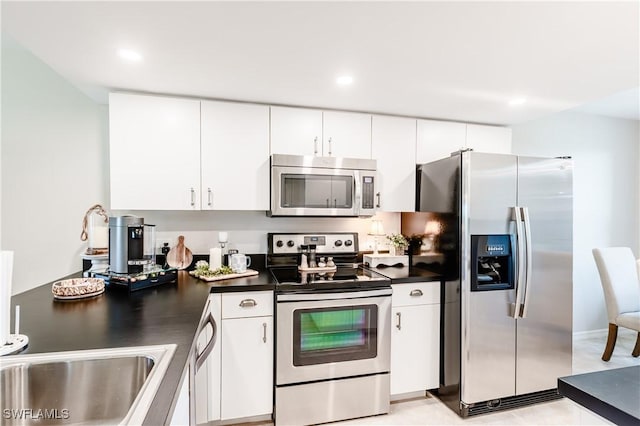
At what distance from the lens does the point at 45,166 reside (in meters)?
2.31

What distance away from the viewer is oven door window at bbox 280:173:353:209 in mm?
2395

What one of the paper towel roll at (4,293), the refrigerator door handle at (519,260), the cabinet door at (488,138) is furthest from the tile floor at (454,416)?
the cabinet door at (488,138)

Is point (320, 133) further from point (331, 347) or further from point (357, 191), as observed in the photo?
point (331, 347)

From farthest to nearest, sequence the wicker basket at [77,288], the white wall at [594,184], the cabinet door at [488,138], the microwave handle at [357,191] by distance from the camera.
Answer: the white wall at [594,184] → the cabinet door at [488,138] → the microwave handle at [357,191] → the wicker basket at [77,288]

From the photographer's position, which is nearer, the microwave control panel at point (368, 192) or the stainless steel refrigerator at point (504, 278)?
the stainless steel refrigerator at point (504, 278)

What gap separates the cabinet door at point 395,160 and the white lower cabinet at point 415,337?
0.72 m

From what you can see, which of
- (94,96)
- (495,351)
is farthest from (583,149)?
(94,96)

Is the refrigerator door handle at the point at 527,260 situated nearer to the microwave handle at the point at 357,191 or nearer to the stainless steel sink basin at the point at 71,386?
the microwave handle at the point at 357,191

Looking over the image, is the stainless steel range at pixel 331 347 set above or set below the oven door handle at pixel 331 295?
below

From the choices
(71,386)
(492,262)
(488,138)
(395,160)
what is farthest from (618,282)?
(71,386)

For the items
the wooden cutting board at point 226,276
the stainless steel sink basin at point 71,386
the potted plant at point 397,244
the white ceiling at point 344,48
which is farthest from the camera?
the potted plant at point 397,244

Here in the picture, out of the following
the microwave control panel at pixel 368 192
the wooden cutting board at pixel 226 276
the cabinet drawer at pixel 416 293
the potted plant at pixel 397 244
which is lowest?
the cabinet drawer at pixel 416 293

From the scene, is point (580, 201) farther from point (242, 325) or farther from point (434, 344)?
point (242, 325)

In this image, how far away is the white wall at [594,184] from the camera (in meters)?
3.55
